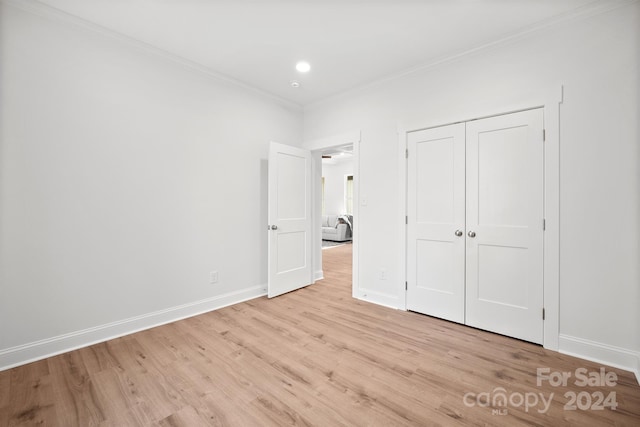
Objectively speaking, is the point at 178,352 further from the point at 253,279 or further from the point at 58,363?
the point at 253,279

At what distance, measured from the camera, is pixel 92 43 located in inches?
94.0

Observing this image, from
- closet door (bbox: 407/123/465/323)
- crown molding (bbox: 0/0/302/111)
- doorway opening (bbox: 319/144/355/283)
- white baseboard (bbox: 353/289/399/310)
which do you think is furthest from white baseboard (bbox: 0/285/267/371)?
crown molding (bbox: 0/0/302/111)

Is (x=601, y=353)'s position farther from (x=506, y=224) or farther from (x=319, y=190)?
(x=319, y=190)

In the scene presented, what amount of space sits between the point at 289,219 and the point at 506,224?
246 centimetres

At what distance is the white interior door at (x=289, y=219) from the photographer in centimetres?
356

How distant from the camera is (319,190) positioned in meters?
4.37

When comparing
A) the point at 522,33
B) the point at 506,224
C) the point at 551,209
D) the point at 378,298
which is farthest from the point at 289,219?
the point at 522,33

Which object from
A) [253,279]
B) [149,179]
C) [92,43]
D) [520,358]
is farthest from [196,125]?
[520,358]

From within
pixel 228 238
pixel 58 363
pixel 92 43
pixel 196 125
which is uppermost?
pixel 92 43

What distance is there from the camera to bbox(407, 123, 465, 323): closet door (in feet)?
9.09

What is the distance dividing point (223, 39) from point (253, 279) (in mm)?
2686

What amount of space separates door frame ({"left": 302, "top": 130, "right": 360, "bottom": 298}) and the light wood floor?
1.06m

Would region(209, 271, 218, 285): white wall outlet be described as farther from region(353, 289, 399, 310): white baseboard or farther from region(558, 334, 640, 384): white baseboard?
region(558, 334, 640, 384): white baseboard

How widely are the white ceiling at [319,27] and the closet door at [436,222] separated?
83 centimetres
